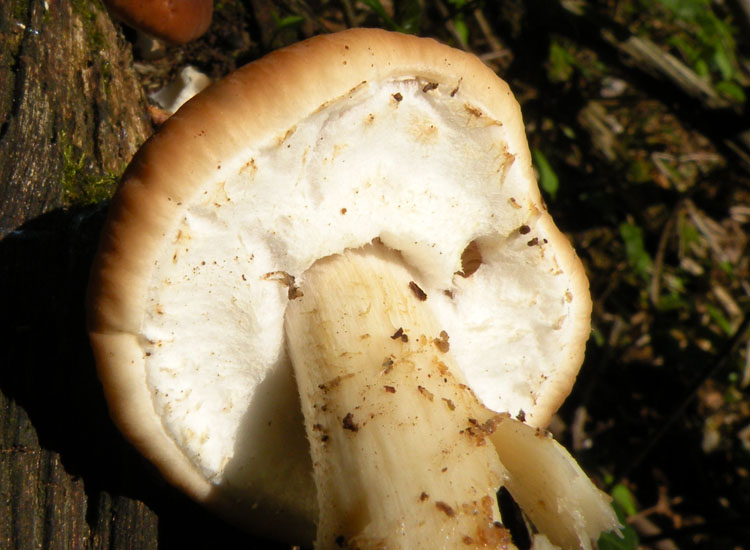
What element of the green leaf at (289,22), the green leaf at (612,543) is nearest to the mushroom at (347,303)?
the green leaf at (612,543)

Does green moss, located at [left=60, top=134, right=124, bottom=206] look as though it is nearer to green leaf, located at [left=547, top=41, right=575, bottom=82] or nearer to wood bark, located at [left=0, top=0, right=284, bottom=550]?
wood bark, located at [left=0, top=0, right=284, bottom=550]

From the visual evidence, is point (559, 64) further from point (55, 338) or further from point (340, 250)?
point (55, 338)

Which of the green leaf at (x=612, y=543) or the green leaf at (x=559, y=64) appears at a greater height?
the green leaf at (x=559, y=64)

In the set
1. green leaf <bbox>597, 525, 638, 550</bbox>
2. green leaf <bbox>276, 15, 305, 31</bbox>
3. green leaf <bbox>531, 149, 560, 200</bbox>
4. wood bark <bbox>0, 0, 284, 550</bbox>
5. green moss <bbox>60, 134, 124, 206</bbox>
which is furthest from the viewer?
green leaf <bbox>531, 149, 560, 200</bbox>

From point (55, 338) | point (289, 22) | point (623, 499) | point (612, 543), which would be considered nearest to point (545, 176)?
point (289, 22)

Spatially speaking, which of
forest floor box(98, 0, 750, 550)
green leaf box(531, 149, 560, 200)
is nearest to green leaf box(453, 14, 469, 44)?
forest floor box(98, 0, 750, 550)

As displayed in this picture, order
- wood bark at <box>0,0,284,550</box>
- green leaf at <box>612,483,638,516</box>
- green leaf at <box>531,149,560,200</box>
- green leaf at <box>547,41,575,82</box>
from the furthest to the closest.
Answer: green leaf at <box>547,41,575,82</box>
green leaf at <box>531,149,560,200</box>
green leaf at <box>612,483,638,516</box>
wood bark at <box>0,0,284,550</box>

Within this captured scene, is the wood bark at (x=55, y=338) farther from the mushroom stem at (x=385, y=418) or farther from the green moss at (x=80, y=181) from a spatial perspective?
the mushroom stem at (x=385, y=418)

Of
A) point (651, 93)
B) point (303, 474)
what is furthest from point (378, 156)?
point (651, 93)
